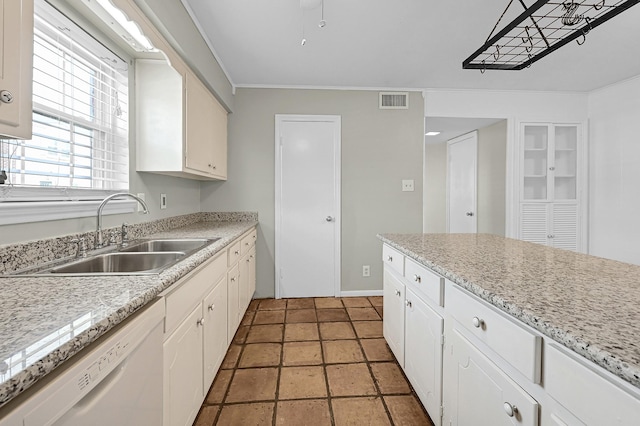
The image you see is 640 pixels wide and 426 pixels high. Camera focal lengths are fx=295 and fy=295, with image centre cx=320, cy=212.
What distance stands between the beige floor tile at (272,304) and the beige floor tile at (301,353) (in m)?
0.83

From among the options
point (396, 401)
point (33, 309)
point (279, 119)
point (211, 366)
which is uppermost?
point (279, 119)

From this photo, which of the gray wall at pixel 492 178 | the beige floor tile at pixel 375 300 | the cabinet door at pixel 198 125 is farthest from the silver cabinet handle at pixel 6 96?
the gray wall at pixel 492 178

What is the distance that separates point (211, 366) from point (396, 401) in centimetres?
109

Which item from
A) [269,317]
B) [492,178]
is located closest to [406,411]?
[269,317]

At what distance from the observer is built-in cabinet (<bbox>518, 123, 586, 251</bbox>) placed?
12.3ft

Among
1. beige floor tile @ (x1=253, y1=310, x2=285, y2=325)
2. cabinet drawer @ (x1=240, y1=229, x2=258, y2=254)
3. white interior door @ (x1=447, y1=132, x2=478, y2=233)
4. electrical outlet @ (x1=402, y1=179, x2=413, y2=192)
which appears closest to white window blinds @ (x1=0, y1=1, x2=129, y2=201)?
cabinet drawer @ (x1=240, y1=229, x2=258, y2=254)

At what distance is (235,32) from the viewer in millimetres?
2383

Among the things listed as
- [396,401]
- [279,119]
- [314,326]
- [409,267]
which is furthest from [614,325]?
[279,119]

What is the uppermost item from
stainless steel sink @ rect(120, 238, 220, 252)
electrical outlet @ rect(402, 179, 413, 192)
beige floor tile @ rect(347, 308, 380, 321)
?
electrical outlet @ rect(402, 179, 413, 192)

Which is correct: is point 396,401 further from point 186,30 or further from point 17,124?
point 186,30

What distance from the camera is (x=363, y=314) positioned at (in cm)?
300

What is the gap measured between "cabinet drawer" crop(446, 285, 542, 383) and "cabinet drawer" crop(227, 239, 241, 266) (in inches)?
58.6

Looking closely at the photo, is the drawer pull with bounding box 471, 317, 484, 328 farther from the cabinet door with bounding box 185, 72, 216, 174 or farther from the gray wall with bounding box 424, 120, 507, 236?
the gray wall with bounding box 424, 120, 507, 236

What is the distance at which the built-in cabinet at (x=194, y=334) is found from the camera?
113cm
